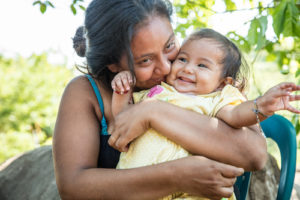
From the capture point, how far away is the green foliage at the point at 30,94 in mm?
7465

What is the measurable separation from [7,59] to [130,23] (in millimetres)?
8085

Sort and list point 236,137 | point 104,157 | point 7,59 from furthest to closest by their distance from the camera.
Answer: point 7,59, point 104,157, point 236,137

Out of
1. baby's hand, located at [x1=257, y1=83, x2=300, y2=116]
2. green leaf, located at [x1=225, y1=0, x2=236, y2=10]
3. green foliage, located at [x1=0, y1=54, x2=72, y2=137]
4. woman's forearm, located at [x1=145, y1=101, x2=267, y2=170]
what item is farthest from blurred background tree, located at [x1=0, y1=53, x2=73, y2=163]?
baby's hand, located at [x1=257, y1=83, x2=300, y2=116]

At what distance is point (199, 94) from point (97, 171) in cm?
69

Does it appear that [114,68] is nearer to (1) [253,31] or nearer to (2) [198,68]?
(2) [198,68]

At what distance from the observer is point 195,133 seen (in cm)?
A: 142

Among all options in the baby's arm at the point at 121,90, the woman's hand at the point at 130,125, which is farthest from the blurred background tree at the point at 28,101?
the woman's hand at the point at 130,125

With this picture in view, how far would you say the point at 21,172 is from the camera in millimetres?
3006

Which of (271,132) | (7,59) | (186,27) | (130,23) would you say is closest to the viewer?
(130,23)

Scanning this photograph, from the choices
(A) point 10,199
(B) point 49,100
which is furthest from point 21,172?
(B) point 49,100

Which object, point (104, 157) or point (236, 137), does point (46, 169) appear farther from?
point (236, 137)

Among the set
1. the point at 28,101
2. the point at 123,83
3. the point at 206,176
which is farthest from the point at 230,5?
the point at 28,101

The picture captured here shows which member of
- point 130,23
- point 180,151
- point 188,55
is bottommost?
point 180,151

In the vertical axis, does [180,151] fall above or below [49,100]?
above
